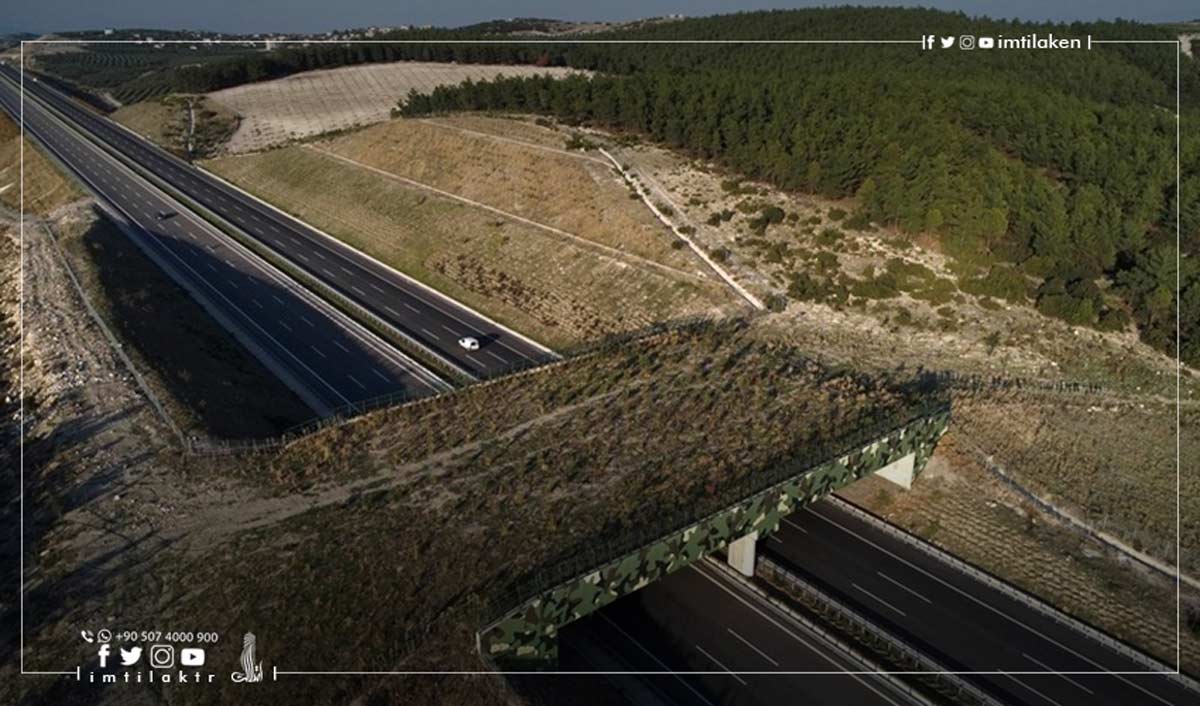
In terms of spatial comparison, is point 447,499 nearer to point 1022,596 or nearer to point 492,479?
point 492,479

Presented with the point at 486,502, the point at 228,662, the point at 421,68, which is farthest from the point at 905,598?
the point at 421,68

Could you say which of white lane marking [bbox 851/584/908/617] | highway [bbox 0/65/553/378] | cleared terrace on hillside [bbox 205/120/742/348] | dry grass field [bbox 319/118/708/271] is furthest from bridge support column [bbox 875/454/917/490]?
dry grass field [bbox 319/118/708/271]

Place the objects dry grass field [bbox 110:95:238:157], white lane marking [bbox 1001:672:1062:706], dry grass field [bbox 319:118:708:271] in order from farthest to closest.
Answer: dry grass field [bbox 110:95:238:157]
dry grass field [bbox 319:118:708:271]
white lane marking [bbox 1001:672:1062:706]

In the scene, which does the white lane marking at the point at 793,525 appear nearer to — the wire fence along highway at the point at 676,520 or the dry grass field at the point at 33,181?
the wire fence along highway at the point at 676,520

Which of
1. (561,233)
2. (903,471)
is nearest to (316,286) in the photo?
(561,233)

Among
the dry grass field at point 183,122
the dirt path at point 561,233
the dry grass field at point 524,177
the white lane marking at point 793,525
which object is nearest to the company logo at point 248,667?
the white lane marking at point 793,525

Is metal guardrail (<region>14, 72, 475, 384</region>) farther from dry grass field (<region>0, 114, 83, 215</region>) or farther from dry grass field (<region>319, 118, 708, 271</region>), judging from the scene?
dry grass field (<region>319, 118, 708, 271</region>)
